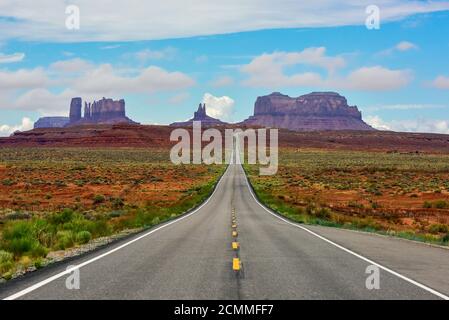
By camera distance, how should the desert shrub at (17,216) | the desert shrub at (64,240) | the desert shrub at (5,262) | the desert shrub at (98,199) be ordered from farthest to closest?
the desert shrub at (98,199) < the desert shrub at (17,216) < the desert shrub at (64,240) < the desert shrub at (5,262)

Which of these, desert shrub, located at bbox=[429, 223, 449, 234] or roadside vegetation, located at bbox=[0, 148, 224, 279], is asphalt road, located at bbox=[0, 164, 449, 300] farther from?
desert shrub, located at bbox=[429, 223, 449, 234]

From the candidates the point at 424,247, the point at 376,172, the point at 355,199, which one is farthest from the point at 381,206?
the point at 376,172

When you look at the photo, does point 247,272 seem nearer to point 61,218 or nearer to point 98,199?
point 61,218

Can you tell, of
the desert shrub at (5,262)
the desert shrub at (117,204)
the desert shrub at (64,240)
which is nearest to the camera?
the desert shrub at (5,262)

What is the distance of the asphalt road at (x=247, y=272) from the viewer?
8984 mm

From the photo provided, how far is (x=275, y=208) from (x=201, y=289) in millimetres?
33079

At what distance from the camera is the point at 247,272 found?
11148 millimetres

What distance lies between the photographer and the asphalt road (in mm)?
8984

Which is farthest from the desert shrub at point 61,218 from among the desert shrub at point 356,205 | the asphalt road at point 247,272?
the desert shrub at point 356,205

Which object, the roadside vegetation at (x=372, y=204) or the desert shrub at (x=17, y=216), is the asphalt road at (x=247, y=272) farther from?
the desert shrub at (x=17, y=216)

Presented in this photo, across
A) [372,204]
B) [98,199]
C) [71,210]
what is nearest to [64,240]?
[71,210]

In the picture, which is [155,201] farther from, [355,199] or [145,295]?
[145,295]

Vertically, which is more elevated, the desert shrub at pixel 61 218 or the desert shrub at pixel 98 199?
the desert shrub at pixel 61 218

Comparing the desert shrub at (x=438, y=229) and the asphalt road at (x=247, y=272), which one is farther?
the desert shrub at (x=438, y=229)
